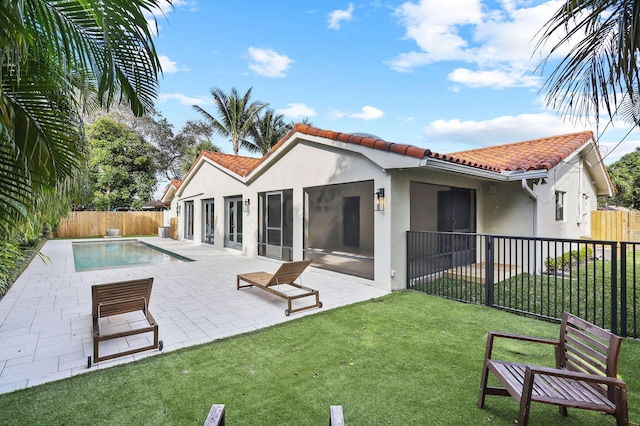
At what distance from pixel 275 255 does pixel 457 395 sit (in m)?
9.93

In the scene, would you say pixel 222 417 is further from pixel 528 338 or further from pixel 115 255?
pixel 115 255

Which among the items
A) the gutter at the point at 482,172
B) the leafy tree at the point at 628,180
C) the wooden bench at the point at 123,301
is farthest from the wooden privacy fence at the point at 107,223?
the leafy tree at the point at 628,180

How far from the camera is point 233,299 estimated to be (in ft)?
23.8

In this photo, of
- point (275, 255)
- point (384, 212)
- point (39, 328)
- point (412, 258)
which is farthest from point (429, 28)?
point (39, 328)

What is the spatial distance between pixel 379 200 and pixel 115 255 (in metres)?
14.7

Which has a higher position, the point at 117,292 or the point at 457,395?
the point at 117,292

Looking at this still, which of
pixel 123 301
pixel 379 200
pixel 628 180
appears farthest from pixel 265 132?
pixel 628 180

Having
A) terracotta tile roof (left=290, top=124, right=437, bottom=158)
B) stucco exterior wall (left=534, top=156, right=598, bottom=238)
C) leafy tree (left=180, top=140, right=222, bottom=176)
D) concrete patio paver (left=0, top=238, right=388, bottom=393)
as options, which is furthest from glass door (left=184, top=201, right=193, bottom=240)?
stucco exterior wall (left=534, top=156, right=598, bottom=238)

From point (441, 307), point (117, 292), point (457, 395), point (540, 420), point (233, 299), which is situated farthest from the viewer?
point (233, 299)

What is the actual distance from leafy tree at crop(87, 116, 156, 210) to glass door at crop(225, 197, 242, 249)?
1539 centimetres

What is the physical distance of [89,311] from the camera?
6.42m

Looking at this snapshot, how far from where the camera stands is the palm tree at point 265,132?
30.1 m

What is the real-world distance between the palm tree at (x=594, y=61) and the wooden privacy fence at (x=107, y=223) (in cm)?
2829

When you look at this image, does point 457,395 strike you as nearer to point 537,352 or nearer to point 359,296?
point 537,352
